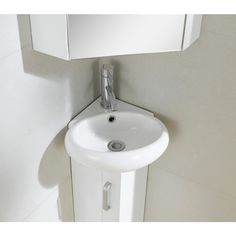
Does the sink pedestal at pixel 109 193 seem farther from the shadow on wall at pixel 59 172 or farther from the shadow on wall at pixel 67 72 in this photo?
the shadow on wall at pixel 67 72

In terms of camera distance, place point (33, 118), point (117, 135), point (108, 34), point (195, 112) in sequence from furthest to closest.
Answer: point (117, 135), point (195, 112), point (33, 118), point (108, 34)

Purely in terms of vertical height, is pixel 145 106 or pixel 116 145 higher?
pixel 145 106

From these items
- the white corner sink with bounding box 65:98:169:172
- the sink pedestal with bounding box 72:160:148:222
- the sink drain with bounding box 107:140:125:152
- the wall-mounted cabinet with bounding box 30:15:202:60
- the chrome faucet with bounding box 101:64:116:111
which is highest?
the wall-mounted cabinet with bounding box 30:15:202:60

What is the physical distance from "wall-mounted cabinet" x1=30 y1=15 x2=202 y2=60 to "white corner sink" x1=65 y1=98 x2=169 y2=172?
36 centimetres

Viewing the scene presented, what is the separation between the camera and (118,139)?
4.96 feet

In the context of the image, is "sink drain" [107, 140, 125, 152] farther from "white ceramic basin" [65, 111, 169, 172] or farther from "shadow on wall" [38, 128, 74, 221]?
"shadow on wall" [38, 128, 74, 221]

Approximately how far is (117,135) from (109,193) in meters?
0.24

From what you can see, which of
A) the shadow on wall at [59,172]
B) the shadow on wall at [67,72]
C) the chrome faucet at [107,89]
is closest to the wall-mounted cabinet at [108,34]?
the shadow on wall at [67,72]

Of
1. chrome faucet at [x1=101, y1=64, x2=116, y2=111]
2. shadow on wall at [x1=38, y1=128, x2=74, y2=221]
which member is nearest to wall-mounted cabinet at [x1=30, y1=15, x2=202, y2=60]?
chrome faucet at [x1=101, y1=64, x2=116, y2=111]

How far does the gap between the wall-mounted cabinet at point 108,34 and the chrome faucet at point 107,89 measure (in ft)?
0.95

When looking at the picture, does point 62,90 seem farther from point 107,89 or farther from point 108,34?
point 108,34

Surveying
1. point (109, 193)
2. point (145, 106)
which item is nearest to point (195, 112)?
point (145, 106)

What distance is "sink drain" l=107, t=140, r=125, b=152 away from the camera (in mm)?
1462
